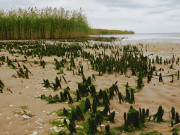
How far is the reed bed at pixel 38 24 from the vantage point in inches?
746

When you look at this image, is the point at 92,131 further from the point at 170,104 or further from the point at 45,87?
the point at 45,87

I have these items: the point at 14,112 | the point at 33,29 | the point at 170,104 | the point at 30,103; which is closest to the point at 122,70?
the point at 170,104

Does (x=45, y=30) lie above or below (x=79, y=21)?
below

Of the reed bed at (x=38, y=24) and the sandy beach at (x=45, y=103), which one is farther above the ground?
the reed bed at (x=38, y=24)

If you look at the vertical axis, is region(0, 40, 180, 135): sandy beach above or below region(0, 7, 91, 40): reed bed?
below

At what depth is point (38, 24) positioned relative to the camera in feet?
65.2

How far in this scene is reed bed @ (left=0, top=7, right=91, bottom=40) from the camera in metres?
18.9

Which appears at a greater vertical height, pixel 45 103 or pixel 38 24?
pixel 38 24

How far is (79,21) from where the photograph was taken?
22453mm

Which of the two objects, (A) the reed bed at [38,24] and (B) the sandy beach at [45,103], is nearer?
(B) the sandy beach at [45,103]

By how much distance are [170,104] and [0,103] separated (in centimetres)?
302

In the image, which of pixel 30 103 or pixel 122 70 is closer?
pixel 30 103

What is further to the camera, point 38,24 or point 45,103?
point 38,24

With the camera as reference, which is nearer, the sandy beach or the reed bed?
the sandy beach
